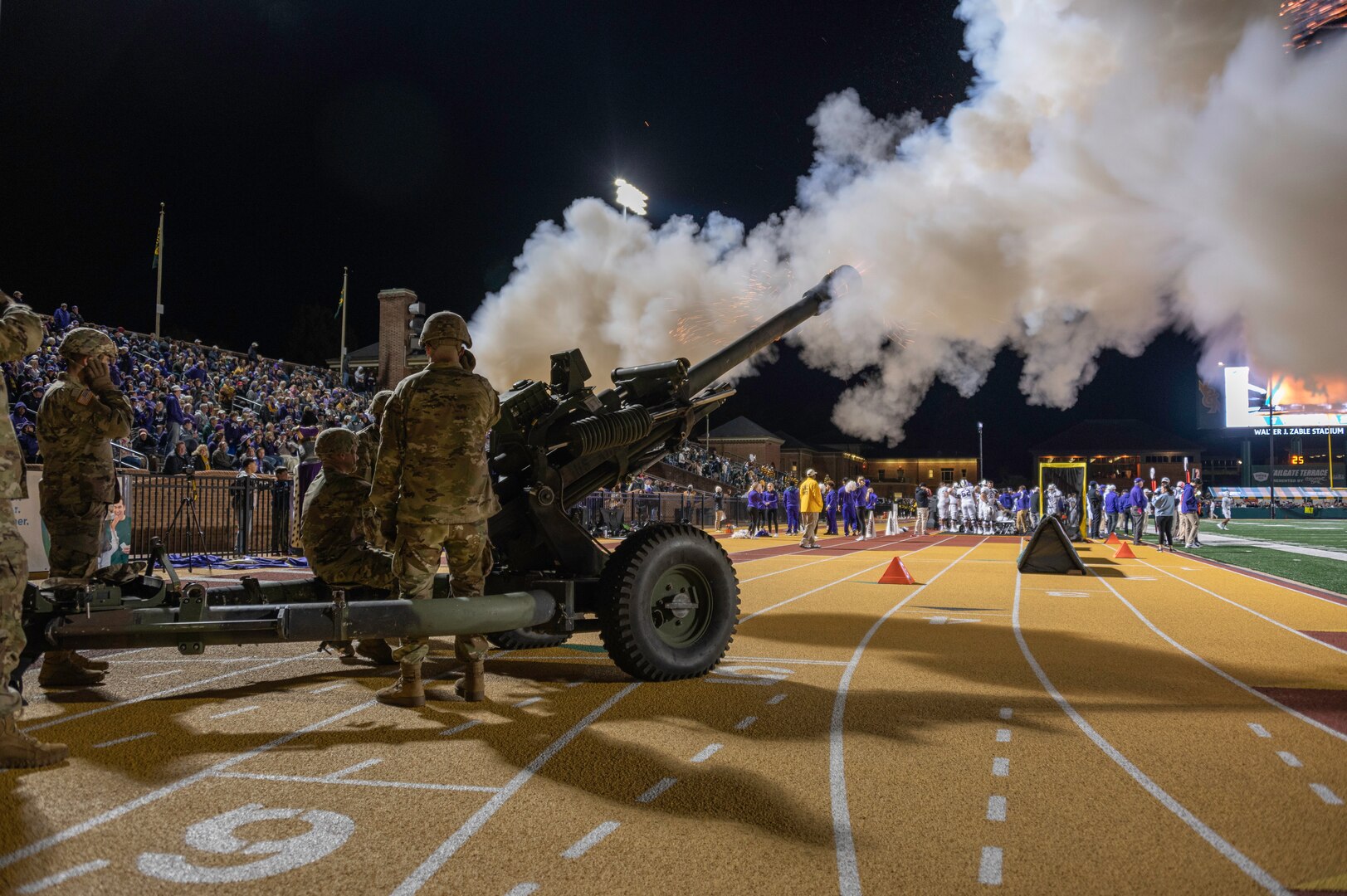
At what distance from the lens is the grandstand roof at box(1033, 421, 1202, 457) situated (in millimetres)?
93062

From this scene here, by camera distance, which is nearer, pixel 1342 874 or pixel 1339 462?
pixel 1342 874

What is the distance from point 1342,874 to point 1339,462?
99448 millimetres

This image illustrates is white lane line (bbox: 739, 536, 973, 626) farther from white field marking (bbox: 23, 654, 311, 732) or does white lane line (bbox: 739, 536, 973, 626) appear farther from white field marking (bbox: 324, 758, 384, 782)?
white field marking (bbox: 324, 758, 384, 782)

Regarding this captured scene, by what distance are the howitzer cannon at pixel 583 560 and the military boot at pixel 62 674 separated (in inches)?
Answer: 30.7

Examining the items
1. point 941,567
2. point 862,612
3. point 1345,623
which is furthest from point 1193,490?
point 862,612

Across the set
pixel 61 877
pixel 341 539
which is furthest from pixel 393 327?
pixel 61 877

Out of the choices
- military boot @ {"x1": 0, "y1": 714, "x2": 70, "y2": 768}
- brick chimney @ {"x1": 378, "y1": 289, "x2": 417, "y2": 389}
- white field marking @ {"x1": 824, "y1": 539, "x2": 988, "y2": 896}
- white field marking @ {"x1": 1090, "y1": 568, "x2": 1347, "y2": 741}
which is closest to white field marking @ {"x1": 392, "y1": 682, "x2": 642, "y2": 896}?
white field marking @ {"x1": 824, "y1": 539, "x2": 988, "y2": 896}

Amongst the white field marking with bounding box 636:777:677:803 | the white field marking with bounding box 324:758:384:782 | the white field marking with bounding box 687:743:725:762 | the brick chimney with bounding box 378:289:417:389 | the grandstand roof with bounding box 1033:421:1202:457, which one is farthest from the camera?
the grandstand roof with bounding box 1033:421:1202:457

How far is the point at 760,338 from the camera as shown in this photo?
7.77 metres

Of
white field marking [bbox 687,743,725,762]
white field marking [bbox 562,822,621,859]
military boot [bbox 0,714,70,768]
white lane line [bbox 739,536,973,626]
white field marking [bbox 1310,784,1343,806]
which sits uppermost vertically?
military boot [bbox 0,714,70,768]

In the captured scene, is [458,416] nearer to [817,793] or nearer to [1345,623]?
[817,793]

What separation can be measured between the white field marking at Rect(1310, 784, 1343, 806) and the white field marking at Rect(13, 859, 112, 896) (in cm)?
475

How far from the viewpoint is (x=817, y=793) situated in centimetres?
368

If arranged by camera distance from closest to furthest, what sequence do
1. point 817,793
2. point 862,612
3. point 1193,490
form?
point 817,793 → point 862,612 → point 1193,490
